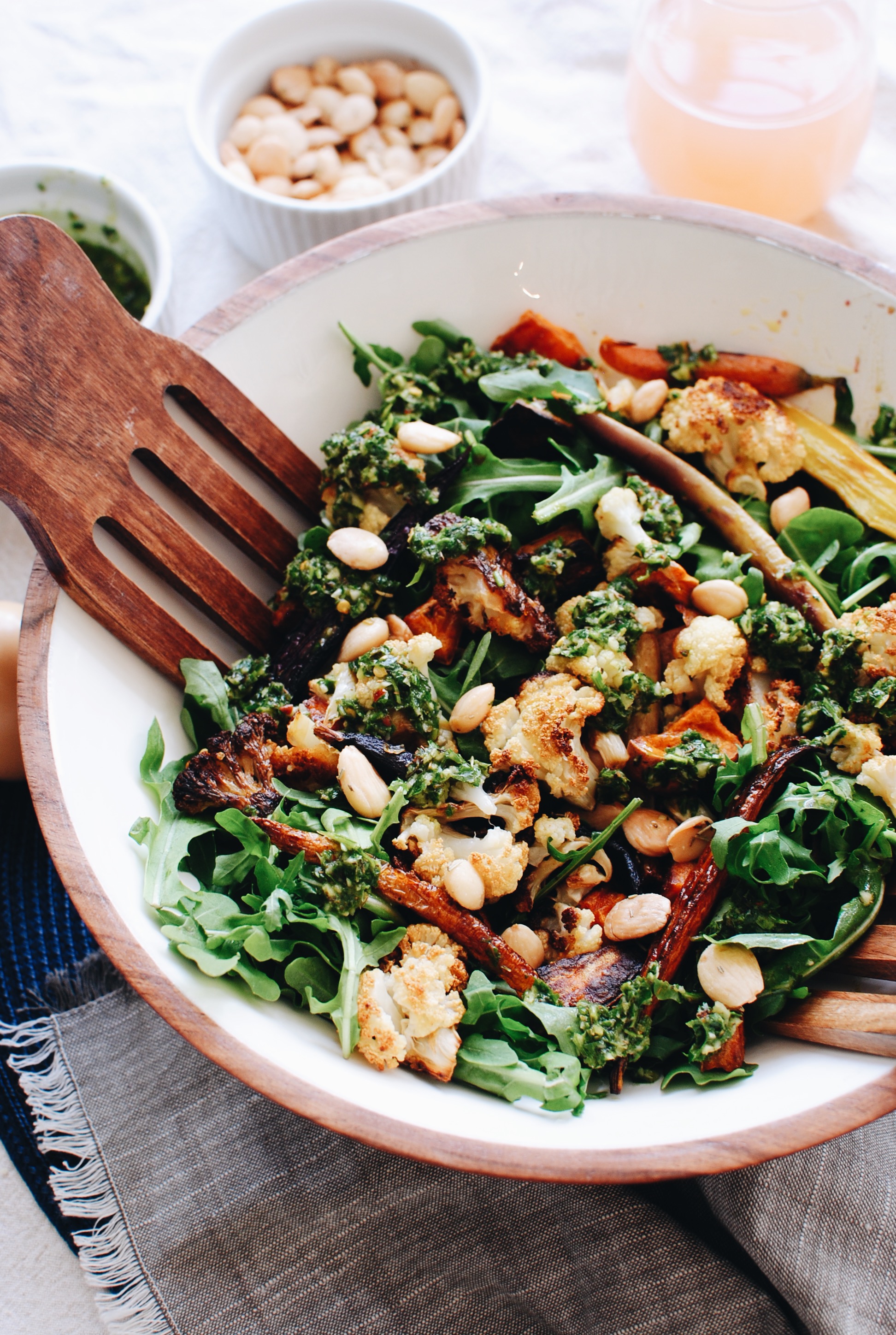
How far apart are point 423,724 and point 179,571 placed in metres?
0.67

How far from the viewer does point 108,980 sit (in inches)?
97.7

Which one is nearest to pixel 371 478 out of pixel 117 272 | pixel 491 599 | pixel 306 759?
pixel 491 599

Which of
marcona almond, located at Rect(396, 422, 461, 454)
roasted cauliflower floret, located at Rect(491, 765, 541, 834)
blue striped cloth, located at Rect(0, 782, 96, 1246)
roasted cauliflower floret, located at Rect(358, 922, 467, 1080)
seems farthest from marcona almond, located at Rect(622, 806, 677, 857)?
blue striped cloth, located at Rect(0, 782, 96, 1246)

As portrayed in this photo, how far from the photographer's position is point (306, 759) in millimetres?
2115

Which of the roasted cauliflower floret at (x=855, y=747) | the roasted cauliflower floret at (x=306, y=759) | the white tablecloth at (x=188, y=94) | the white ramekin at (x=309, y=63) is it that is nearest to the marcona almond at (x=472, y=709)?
the roasted cauliflower floret at (x=306, y=759)

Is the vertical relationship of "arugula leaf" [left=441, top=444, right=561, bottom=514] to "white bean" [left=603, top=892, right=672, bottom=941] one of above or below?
above

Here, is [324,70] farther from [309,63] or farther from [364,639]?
[364,639]

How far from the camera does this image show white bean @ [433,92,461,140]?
3424 mm

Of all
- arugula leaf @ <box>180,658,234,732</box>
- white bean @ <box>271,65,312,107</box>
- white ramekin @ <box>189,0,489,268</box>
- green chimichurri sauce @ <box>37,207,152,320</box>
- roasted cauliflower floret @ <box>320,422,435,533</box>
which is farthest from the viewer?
white bean @ <box>271,65,312,107</box>

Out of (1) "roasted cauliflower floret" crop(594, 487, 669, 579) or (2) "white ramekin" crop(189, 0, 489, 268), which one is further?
(2) "white ramekin" crop(189, 0, 489, 268)

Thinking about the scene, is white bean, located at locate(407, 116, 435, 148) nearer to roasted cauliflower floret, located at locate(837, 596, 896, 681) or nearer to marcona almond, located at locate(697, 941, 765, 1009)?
roasted cauliflower floret, located at locate(837, 596, 896, 681)

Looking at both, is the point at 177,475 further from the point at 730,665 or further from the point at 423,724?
the point at 730,665

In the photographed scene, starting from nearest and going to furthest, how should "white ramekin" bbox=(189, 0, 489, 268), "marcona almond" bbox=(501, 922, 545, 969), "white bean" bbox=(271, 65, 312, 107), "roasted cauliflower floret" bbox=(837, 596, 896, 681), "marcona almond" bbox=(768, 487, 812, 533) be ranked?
"marcona almond" bbox=(501, 922, 545, 969) < "roasted cauliflower floret" bbox=(837, 596, 896, 681) < "marcona almond" bbox=(768, 487, 812, 533) < "white ramekin" bbox=(189, 0, 489, 268) < "white bean" bbox=(271, 65, 312, 107)

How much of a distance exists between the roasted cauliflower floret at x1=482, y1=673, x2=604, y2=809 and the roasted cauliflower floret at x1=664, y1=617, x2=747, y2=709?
0.24 meters
